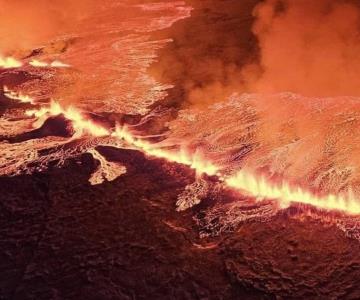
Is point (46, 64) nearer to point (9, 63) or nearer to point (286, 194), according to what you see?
point (9, 63)

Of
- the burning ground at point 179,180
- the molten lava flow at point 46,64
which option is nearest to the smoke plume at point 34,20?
the molten lava flow at point 46,64

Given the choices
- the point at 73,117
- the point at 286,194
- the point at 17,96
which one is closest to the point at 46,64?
the point at 17,96

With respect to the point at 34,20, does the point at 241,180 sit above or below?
below

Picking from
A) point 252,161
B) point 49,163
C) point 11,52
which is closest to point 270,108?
point 252,161

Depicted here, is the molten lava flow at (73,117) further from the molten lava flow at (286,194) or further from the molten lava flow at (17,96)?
the molten lava flow at (286,194)

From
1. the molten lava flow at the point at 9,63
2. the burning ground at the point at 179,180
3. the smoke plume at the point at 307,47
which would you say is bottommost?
the burning ground at the point at 179,180

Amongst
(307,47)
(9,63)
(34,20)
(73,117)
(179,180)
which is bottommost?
(179,180)

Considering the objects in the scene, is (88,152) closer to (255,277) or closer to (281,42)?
(255,277)
